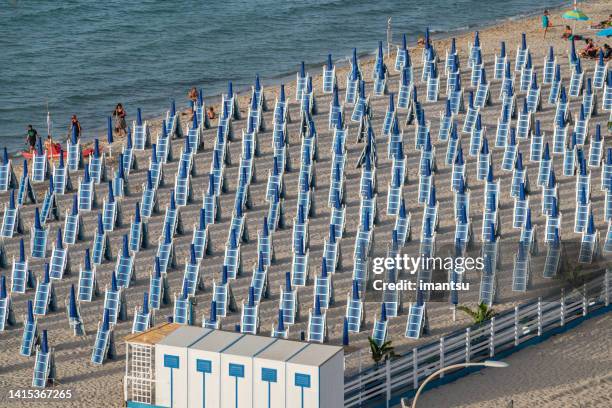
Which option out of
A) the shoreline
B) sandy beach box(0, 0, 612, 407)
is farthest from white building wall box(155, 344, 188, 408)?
the shoreline

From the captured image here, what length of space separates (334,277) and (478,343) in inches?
164

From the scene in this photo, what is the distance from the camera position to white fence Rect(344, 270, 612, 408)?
3253 cm

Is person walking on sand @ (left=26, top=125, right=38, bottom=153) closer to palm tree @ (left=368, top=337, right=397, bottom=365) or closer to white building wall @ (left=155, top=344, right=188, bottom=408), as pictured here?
palm tree @ (left=368, top=337, right=397, bottom=365)

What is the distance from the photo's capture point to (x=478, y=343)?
112 feet

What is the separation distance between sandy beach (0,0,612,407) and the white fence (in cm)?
38

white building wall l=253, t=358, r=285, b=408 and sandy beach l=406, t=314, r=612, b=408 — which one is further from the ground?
white building wall l=253, t=358, r=285, b=408

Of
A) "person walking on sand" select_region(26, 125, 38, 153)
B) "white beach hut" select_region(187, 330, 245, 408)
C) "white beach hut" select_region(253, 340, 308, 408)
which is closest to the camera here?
"white beach hut" select_region(253, 340, 308, 408)

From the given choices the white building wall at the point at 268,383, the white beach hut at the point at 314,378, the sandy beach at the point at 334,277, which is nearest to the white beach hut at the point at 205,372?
the white building wall at the point at 268,383

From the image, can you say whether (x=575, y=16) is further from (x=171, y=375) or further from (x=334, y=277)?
(x=171, y=375)

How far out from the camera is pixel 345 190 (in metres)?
40.7

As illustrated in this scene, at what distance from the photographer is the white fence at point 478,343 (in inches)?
1281

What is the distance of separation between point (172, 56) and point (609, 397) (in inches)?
1234

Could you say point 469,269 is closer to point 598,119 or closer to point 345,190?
point 345,190

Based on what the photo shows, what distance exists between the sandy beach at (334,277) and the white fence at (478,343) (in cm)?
38
